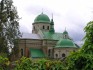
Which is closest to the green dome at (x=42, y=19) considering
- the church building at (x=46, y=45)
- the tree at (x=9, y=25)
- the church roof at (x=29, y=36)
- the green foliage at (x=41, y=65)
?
the church building at (x=46, y=45)

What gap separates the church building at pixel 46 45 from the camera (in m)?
62.4

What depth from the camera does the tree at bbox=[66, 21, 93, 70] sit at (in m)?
11.5

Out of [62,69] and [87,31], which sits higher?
[87,31]

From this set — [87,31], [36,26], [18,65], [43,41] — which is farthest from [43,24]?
[87,31]

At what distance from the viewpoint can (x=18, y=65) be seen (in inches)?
698

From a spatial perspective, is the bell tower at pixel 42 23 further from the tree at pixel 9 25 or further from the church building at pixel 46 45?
the tree at pixel 9 25

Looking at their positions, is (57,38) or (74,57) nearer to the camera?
(74,57)

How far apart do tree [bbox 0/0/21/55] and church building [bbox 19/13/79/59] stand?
66.3 ft

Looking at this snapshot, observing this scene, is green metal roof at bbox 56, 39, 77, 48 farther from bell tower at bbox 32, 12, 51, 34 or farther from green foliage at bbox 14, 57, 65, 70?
green foliage at bbox 14, 57, 65, 70

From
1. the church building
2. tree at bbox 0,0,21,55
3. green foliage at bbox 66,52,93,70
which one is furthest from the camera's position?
the church building

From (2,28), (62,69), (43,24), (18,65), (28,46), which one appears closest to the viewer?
(62,69)

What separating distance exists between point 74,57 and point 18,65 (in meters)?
6.44

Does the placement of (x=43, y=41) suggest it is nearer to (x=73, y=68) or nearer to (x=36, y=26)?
(x=36, y=26)

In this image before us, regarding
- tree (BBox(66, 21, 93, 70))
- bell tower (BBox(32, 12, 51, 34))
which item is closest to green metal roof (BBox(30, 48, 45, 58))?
bell tower (BBox(32, 12, 51, 34))
